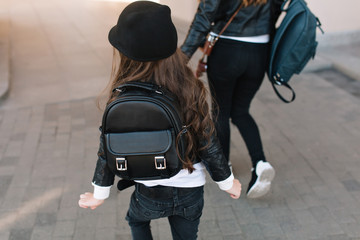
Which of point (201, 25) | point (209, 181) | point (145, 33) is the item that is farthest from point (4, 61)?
point (145, 33)

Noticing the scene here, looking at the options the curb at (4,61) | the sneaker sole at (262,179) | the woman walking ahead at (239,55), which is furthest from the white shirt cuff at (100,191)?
the curb at (4,61)

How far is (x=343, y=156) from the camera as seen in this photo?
3.29 metres

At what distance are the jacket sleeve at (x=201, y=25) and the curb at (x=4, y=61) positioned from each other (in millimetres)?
3177

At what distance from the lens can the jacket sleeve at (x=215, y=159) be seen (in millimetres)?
1574

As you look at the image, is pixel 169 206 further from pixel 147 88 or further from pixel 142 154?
pixel 147 88

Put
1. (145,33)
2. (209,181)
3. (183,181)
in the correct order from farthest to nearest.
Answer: (209,181) < (183,181) < (145,33)

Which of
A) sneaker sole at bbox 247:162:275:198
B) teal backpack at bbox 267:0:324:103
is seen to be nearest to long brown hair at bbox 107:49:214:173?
teal backpack at bbox 267:0:324:103

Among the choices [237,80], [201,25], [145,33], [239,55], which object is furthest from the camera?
[237,80]

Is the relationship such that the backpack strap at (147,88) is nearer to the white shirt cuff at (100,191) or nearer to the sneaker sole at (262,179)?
the white shirt cuff at (100,191)

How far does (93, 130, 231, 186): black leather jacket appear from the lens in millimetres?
1574

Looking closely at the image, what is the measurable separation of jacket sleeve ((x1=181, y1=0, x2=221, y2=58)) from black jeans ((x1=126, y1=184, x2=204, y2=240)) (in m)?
1.01

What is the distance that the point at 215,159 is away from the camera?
1603mm

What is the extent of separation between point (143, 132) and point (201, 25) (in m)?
1.14

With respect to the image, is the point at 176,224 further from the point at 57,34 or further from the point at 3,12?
the point at 3,12
